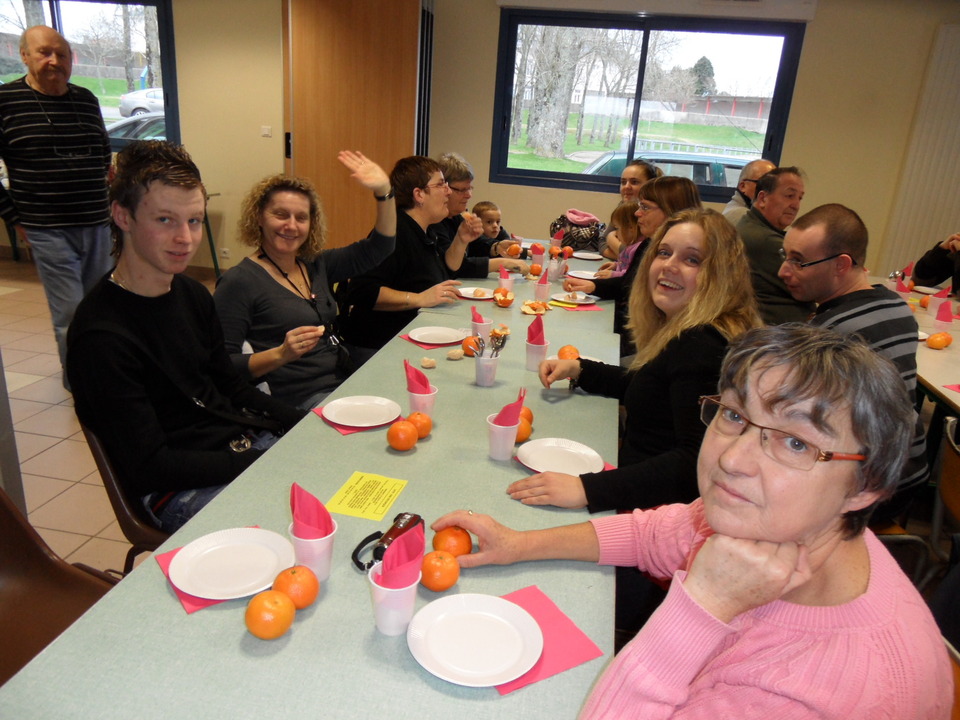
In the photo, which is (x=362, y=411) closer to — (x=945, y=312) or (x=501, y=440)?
(x=501, y=440)

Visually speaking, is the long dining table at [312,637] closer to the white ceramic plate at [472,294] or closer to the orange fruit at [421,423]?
the orange fruit at [421,423]

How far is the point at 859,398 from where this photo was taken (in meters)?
0.80

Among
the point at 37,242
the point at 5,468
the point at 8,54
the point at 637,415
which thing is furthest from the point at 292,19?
the point at 637,415

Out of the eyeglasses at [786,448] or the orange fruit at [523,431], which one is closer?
the eyeglasses at [786,448]

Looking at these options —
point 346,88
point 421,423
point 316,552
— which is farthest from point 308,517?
point 346,88

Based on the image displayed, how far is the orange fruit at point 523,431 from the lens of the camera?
1.61m

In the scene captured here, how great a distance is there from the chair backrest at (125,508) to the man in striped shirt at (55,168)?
2451 mm

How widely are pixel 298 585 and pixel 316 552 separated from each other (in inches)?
2.5

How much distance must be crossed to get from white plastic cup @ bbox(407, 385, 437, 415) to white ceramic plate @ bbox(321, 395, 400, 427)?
0.06 m

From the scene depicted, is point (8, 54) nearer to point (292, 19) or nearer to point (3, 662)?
point (292, 19)

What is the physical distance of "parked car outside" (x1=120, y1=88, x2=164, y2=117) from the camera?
6.32 m

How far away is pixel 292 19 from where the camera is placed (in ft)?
16.7

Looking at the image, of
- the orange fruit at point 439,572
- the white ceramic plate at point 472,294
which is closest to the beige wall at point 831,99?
the white ceramic plate at point 472,294

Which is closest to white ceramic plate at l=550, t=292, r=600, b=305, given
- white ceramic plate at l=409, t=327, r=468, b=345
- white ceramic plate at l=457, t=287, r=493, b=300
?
white ceramic plate at l=457, t=287, r=493, b=300
